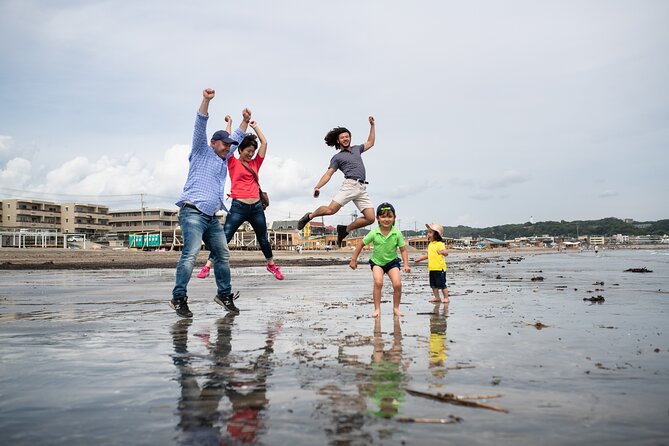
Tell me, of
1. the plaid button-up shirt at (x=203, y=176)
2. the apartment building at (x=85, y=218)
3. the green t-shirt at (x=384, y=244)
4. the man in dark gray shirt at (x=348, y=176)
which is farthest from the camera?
the apartment building at (x=85, y=218)

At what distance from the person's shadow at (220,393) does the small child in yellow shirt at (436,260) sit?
14.3 feet

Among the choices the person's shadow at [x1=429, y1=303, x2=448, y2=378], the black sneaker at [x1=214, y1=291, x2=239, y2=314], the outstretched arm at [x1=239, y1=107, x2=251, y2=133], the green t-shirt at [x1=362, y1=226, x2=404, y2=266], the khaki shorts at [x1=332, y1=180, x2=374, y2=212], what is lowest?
the person's shadow at [x1=429, y1=303, x2=448, y2=378]

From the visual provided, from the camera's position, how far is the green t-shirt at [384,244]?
7.00 metres

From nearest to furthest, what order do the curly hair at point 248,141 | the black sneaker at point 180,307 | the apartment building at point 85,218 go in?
the black sneaker at point 180,307 < the curly hair at point 248,141 < the apartment building at point 85,218

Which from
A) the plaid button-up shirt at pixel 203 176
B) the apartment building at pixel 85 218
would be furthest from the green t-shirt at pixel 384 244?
the apartment building at pixel 85 218

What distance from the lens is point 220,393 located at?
2.92 m

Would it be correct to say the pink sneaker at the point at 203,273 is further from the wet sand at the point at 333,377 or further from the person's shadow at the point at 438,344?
the person's shadow at the point at 438,344

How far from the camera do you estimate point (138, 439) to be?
2.24 meters

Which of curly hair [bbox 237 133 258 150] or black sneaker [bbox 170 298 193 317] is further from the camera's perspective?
curly hair [bbox 237 133 258 150]

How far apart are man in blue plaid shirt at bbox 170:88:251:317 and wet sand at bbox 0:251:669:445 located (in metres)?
0.51

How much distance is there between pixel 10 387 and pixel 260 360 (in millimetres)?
1553

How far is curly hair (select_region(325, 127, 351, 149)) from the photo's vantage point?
8.91 metres

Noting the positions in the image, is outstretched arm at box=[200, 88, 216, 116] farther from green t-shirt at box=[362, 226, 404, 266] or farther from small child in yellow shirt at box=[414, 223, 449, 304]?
small child in yellow shirt at box=[414, 223, 449, 304]

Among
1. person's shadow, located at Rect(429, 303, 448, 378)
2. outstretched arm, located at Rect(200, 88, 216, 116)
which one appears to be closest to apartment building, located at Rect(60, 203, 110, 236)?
outstretched arm, located at Rect(200, 88, 216, 116)
